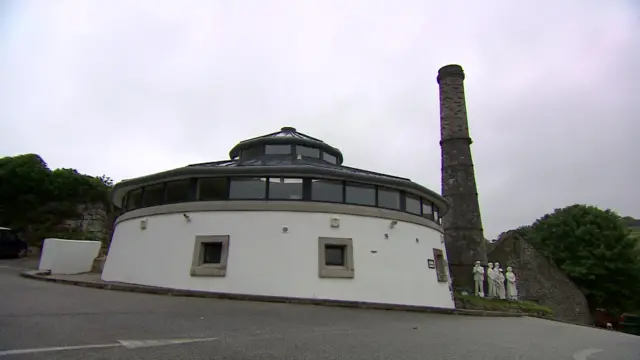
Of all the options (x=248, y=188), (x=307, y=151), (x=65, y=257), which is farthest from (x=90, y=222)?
(x=248, y=188)

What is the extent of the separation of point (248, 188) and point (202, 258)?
2.60m

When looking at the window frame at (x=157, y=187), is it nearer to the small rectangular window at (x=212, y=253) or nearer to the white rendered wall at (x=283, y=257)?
the white rendered wall at (x=283, y=257)

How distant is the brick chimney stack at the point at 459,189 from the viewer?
2517 cm

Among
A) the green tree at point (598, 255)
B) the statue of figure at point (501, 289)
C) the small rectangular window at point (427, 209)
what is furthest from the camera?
the green tree at point (598, 255)

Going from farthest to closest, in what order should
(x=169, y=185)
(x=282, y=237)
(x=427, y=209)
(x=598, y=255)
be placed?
(x=598, y=255), (x=427, y=209), (x=169, y=185), (x=282, y=237)

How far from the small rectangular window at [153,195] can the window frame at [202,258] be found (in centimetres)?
268

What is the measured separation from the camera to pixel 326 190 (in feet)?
45.2

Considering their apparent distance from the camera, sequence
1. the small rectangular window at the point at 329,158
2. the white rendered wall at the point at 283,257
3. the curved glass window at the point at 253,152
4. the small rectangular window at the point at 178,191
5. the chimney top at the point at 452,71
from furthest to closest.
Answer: the chimney top at the point at 452,71 → the small rectangular window at the point at 329,158 → the curved glass window at the point at 253,152 → the small rectangular window at the point at 178,191 → the white rendered wall at the point at 283,257

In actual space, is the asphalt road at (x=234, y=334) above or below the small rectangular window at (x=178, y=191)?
below

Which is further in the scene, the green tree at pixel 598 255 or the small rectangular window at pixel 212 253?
the green tree at pixel 598 255

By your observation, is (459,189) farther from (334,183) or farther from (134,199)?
(134,199)

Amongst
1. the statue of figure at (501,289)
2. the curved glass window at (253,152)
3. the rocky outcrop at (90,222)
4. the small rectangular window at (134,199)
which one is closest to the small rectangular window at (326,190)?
the curved glass window at (253,152)

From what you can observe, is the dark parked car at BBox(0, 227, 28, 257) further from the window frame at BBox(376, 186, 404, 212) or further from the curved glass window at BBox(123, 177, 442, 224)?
the window frame at BBox(376, 186, 404, 212)

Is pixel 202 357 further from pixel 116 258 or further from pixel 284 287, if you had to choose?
pixel 116 258
